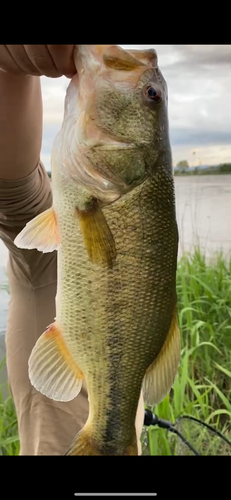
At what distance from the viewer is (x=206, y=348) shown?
2.08m

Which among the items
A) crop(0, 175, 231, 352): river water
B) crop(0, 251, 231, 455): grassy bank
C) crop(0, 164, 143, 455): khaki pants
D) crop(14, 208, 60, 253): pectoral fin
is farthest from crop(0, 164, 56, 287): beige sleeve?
crop(0, 175, 231, 352): river water

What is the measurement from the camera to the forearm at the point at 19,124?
0.86m

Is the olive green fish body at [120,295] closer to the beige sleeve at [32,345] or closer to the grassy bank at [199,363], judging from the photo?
the beige sleeve at [32,345]

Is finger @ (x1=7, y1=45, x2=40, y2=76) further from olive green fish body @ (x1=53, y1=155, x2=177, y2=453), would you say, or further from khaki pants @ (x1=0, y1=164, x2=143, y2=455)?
khaki pants @ (x1=0, y1=164, x2=143, y2=455)

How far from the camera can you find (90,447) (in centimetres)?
83

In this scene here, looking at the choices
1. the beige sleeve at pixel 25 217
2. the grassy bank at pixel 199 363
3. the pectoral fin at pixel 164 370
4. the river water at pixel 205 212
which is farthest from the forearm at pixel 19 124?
the river water at pixel 205 212

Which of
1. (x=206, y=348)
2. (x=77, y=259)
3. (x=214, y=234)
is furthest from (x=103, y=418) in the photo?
(x=214, y=234)

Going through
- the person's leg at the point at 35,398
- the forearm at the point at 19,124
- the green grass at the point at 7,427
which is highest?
the forearm at the point at 19,124

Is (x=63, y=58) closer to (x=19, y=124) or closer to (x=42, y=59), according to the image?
(x=42, y=59)

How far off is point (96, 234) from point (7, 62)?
266 mm

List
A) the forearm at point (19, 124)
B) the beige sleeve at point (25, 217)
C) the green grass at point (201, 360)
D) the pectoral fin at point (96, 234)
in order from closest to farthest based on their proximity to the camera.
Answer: the pectoral fin at point (96, 234)
the forearm at point (19, 124)
the beige sleeve at point (25, 217)
the green grass at point (201, 360)

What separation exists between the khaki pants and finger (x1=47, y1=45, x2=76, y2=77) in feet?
1.53

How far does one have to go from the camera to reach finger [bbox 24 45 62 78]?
646 mm

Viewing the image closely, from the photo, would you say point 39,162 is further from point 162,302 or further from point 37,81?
point 162,302
